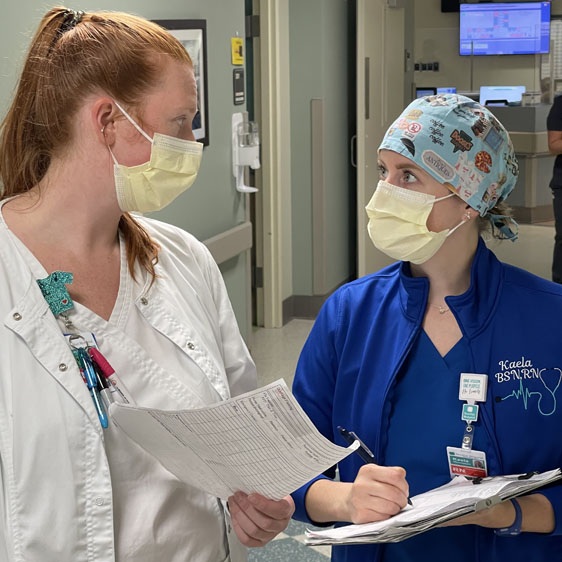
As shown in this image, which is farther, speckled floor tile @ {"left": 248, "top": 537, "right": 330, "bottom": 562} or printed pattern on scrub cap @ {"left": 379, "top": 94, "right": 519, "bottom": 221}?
speckled floor tile @ {"left": 248, "top": 537, "right": 330, "bottom": 562}

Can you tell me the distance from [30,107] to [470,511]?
0.92 m

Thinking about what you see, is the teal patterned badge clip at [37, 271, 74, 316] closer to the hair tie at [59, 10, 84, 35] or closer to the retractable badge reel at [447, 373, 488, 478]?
the hair tie at [59, 10, 84, 35]

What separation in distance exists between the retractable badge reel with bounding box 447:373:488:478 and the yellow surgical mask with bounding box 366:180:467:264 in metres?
0.27

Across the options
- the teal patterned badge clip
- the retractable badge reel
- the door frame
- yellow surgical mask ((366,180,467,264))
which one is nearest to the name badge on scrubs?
the retractable badge reel

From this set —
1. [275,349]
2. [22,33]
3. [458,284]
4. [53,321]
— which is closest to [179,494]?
[53,321]

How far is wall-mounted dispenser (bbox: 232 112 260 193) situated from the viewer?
4641 mm

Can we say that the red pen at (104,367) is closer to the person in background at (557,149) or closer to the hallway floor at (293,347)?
the hallway floor at (293,347)

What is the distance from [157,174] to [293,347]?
4206mm

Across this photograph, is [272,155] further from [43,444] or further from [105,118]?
[43,444]

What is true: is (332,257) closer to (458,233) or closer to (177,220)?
(177,220)

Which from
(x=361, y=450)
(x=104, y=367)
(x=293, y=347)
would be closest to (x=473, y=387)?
(x=361, y=450)

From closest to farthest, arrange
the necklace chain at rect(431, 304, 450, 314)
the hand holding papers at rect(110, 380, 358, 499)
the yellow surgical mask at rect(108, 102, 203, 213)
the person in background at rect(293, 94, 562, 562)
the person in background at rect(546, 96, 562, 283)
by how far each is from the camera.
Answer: the hand holding papers at rect(110, 380, 358, 499), the yellow surgical mask at rect(108, 102, 203, 213), the person in background at rect(293, 94, 562, 562), the necklace chain at rect(431, 304, 450, 314), the person in background at rect(546, 96, 562, 283)

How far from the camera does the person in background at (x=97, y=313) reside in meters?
1.21

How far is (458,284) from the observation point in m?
1.62
